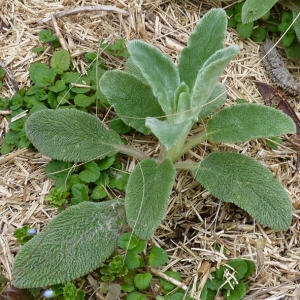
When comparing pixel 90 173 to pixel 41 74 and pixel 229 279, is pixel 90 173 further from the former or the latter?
pixel 229 279

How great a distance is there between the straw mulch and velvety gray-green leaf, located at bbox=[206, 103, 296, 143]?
15 cm

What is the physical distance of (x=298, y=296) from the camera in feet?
4.99

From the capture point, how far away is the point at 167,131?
1.40 meters

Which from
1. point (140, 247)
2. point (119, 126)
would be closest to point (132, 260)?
point (140, 247)

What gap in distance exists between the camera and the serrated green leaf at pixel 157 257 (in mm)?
1501

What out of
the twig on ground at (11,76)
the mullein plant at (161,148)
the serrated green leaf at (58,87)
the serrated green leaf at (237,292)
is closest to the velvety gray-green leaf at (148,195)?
the mullein plant at (161,148)

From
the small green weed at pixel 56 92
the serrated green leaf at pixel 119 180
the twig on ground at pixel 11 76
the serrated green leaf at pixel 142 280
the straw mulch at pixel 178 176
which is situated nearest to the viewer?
the serrated green leaf at pixel 142 280

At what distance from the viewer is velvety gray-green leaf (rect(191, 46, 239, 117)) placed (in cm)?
137

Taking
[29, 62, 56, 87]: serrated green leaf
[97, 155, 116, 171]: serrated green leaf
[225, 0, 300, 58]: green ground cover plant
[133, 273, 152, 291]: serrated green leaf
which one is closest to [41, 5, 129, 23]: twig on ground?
[29, 62, 56, 87]: serrated green leaf

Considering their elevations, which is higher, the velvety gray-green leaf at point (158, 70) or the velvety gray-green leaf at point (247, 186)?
the velvety gray-green leaf at point (158, 70)

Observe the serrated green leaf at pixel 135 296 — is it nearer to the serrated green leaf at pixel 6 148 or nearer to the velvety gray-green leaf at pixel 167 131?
the velvety gray-green leaf at pixel 167 131

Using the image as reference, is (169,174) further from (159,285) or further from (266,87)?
(266,87)

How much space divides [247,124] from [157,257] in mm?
563

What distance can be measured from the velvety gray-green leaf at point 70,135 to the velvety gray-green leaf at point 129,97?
0.31ft
